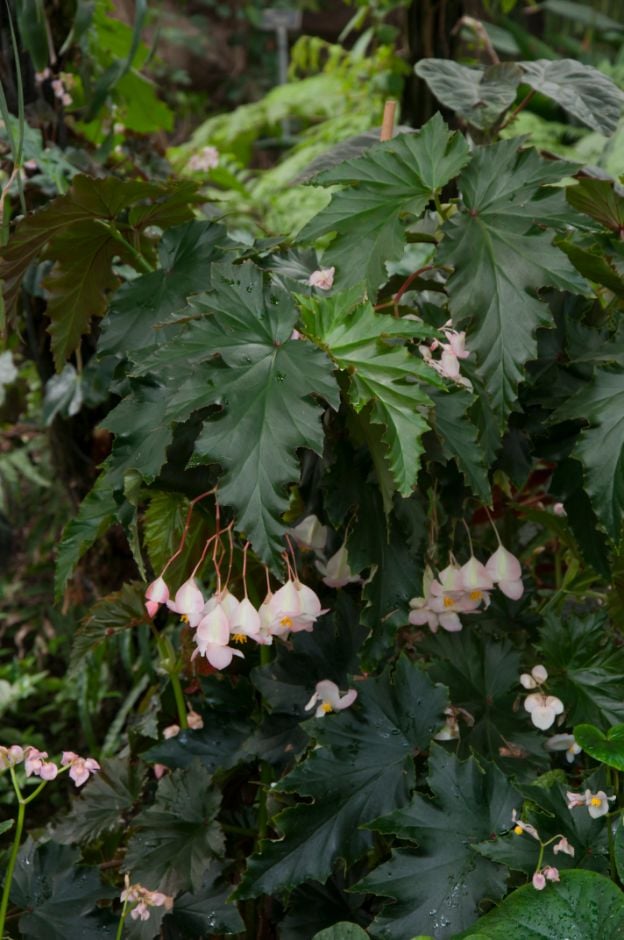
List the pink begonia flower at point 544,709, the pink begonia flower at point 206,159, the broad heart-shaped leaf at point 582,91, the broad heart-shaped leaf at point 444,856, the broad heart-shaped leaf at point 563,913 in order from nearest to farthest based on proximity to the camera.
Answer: the broad heart-shaped leaf at point 563,913
the broad heart-shaped leaf at point 444,856
the pink begonia flower at point 544,709
the broad heart-shaped leaf at point 582,91
the pink begonia flower at point 206,159

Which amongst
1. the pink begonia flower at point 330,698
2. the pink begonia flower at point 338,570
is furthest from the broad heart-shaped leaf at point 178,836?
the pink begonia flower at point 338,570

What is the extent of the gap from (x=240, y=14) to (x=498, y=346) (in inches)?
266

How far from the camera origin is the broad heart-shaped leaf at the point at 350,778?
107 centimetres

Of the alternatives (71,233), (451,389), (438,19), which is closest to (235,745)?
(451,389)

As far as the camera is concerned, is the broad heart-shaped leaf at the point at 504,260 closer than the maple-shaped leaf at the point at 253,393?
No

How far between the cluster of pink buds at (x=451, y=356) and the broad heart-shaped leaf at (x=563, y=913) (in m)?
0.49

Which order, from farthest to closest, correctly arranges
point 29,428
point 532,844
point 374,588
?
1. point 29,428
2. point 374,588
3. point 532,844

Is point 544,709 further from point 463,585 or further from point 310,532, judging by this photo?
point 310,532

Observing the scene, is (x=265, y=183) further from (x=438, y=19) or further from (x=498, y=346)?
(x=498, y=346)

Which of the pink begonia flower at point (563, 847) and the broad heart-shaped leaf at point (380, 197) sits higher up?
the broad heart-shaped leaf at point (380, 197)

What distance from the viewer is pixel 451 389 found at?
41.5 inches

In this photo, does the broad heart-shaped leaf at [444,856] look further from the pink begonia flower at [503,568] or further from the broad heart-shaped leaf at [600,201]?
the broad heart-shaped leaf at [600,201]

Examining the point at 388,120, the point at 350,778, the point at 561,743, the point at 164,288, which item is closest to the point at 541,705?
the point at 561,743

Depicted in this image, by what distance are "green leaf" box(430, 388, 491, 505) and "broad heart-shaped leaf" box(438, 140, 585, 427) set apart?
0.03 meters
